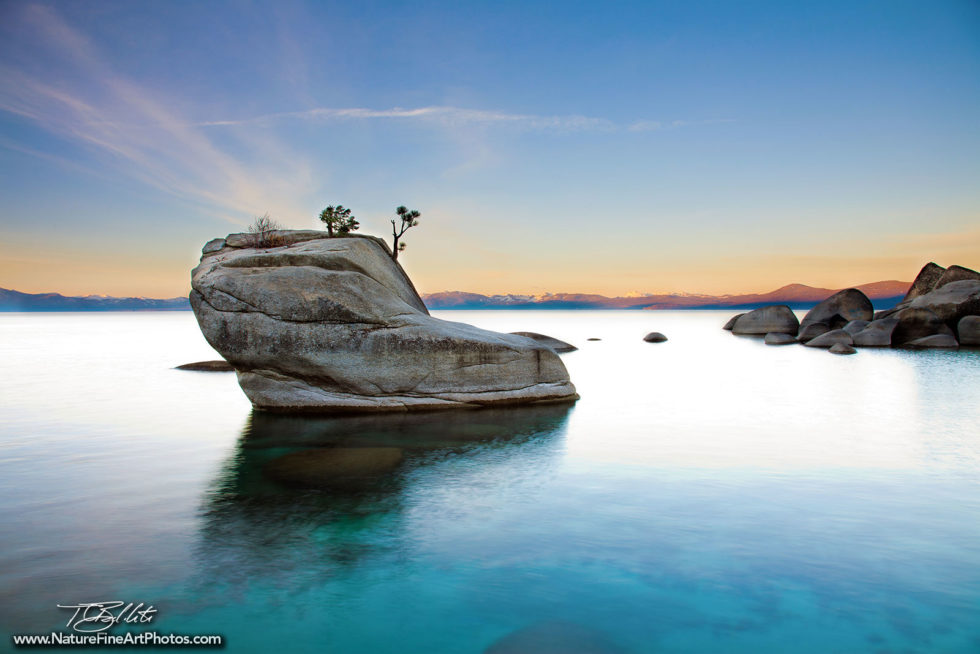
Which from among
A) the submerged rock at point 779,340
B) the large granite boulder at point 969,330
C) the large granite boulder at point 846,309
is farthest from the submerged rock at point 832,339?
the large granite boulder at point 846,309

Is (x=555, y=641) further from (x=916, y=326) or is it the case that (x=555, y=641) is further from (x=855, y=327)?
(x=855, y=327)

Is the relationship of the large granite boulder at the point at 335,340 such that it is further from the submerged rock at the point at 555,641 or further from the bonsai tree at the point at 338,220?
the submerged rock at the point at 555,641

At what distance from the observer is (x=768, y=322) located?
62.5 meters

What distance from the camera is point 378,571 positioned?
6.88 m

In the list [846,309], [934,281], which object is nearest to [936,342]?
[846,309]

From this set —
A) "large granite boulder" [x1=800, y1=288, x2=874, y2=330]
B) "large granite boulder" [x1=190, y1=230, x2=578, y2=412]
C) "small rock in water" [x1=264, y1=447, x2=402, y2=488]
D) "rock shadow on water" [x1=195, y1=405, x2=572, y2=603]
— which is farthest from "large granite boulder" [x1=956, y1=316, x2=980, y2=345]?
"small rock in water" [x1=264, y1=447, x2=402, y2=488]

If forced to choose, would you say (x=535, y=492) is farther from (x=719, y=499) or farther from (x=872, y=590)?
(x=872, y=590)

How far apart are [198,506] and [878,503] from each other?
11624mm

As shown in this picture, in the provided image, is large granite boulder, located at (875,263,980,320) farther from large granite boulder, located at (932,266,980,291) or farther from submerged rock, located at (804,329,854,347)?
submerged rock, located at (804,329,854,347)

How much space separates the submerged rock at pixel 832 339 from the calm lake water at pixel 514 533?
29.5m

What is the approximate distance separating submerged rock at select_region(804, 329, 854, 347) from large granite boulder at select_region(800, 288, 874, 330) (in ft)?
25.3

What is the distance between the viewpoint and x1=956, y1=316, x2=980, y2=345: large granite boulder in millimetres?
39938
